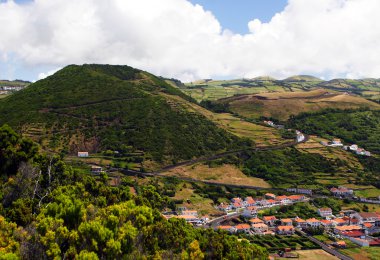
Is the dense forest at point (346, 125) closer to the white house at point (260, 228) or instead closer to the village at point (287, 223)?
the village at point (287, 223)

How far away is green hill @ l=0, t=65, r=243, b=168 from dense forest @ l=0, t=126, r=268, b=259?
210 ft

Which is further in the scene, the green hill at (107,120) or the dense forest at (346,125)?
the dense forest at (346,125)

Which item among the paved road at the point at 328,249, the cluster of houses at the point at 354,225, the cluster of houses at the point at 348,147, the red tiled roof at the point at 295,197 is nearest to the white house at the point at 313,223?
the cluster of houses at the point at 354,225

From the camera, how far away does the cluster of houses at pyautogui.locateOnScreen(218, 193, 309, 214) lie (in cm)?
9400

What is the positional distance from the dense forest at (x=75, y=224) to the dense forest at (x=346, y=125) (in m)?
136

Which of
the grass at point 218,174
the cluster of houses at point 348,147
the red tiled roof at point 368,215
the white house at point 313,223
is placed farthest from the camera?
the cluster of houses at point 348,147

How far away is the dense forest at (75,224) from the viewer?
1153 inches

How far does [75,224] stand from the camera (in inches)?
1298

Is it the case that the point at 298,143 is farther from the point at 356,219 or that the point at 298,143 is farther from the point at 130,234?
the point at 130,234

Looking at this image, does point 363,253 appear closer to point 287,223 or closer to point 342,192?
point 287,223

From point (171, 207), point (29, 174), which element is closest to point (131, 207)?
point (29, 174)

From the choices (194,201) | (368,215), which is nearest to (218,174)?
(194,201)

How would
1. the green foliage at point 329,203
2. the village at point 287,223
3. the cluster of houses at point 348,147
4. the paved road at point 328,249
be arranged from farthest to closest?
1. the cluster of houses at point 348,147
2. the green foliage at point 329,203
3. the village at point 287,223
4. the paved road at point 328,249

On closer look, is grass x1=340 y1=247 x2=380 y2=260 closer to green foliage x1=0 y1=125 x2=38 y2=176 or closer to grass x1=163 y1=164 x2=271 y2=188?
grass x1=163 y1=164 x2=271 y2=188
